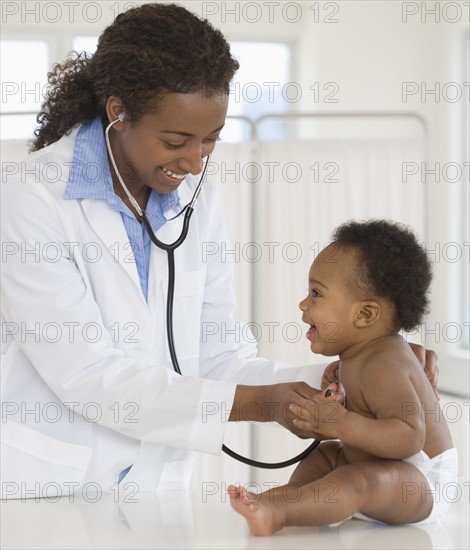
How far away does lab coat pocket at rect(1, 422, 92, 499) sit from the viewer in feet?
4.70

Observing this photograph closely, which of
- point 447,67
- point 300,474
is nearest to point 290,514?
point 300,474

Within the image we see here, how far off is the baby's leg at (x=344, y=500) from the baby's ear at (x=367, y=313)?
0.24m

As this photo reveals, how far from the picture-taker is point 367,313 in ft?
4.52

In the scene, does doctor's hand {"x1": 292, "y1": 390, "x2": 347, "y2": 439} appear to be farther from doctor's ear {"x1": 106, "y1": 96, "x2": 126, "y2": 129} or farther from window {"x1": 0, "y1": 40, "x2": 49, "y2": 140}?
window {"x1": 0, "y1": 40, "x2": 49, "y2": 140}

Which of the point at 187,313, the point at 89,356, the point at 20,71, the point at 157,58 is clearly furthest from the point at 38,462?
the point at 20,71

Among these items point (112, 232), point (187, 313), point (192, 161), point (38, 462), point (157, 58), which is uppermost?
point (157, 58)

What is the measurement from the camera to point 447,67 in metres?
4.07

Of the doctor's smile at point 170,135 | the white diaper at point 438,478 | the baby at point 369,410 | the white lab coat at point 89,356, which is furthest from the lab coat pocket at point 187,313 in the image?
the white diaper at point 438,478

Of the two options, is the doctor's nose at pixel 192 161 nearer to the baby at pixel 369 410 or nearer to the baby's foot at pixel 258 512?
the baby at pixel 369 410

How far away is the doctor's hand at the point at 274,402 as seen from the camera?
49.1 inches

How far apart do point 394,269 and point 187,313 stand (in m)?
0.43

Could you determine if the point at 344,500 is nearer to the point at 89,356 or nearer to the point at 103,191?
the point at 89,356

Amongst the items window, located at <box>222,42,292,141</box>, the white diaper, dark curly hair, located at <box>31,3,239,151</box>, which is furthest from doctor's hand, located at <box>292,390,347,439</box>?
window, located at <box>222,42,292,141</box>

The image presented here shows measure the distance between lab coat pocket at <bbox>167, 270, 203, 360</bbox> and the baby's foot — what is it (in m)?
0.48
